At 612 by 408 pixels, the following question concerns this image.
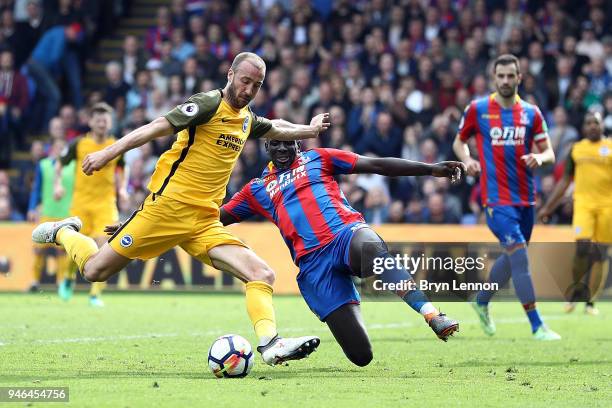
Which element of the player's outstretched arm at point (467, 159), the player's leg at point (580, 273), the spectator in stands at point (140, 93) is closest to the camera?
the player's outstretched arm at point (467, 159)

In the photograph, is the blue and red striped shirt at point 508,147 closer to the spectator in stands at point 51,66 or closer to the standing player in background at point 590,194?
the standing player in background at point 590,194

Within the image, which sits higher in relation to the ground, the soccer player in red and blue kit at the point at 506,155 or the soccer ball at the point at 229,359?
the soccer player in red and blue kit at the point at 506,155

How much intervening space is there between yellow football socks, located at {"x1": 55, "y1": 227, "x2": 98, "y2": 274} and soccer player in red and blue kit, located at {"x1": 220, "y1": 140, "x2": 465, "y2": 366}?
1067 mm

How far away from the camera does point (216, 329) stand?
12.2 m

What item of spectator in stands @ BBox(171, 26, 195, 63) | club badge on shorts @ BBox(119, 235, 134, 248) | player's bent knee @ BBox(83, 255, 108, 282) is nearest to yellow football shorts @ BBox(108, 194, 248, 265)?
club badge on shorts @ BBox(119, 235, 134, 248)

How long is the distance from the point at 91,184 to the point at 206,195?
7.53 m

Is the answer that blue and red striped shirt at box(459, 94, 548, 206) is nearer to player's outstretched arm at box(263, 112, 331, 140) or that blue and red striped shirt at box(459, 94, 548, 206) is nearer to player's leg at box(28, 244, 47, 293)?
player's outstretched arm at box(263, 112, 331, 140)

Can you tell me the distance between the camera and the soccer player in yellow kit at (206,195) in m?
8.36

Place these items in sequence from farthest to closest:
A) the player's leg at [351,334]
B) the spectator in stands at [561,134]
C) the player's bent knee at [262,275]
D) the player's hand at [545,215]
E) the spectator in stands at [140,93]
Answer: the spectator in stands at [140,93] < the spectator in stands at [561,134] < the player's hand at [545,215] < the player's leg at [351,334] < the player's bent knee at [262,275]

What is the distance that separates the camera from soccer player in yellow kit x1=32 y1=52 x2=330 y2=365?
8359 millimetres

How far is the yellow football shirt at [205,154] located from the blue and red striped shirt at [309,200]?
45cm

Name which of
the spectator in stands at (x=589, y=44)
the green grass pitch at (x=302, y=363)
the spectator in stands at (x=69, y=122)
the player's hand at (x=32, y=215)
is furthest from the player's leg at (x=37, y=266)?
the spectator in stands at (x=589, y=44)

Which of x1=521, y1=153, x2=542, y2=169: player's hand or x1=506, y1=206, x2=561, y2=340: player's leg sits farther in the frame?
x1=506, y1=206, x2=561, y2=340: player's leg

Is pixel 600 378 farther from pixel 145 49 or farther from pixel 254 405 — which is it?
pixel 145 49
